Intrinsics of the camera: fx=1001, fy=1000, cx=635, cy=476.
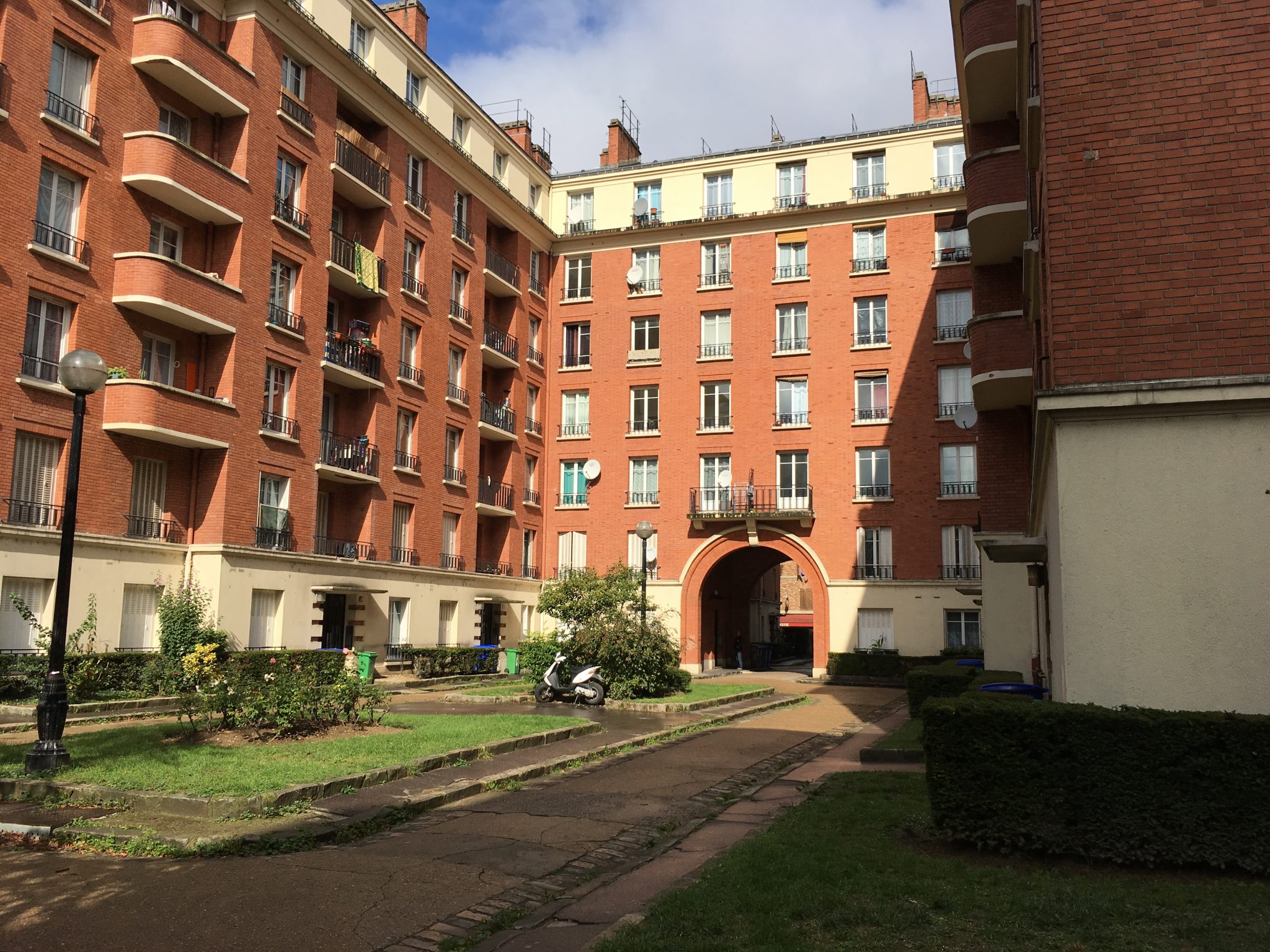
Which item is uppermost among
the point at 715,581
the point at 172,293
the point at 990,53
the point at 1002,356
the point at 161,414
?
the point at 990,53

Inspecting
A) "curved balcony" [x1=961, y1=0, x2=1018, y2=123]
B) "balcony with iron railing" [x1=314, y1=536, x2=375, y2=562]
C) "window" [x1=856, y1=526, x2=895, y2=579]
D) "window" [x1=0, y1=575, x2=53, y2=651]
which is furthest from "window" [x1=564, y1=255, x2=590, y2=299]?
"window" [x1=0, y1=575, x2=53, y2=651]

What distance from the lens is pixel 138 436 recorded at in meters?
22.3

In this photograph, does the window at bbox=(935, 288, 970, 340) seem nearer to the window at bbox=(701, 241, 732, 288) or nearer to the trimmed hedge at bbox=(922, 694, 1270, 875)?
the window at bbox=(701, 241, 732, 288)

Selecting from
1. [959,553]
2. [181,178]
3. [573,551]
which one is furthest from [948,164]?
[181,178]

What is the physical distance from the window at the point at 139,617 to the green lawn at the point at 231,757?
8483 mm

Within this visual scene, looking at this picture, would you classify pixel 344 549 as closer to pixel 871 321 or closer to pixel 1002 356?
pixel 1002 356

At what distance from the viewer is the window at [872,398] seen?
36750 mm

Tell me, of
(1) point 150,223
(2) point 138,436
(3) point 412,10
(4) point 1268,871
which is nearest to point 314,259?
(1) point 150,223

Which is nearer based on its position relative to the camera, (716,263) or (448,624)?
(448,624)

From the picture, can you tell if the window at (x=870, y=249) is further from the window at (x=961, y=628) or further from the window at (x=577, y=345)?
the window at (x=961, y=628)

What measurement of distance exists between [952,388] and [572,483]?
15118 mm

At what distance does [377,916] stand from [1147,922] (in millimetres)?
4525

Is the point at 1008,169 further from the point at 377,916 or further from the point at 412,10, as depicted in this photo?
the point at 412,10

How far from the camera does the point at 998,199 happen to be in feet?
59.2
